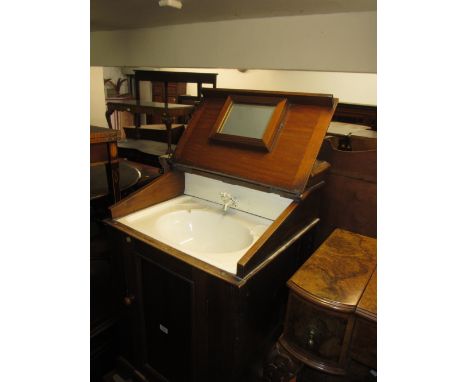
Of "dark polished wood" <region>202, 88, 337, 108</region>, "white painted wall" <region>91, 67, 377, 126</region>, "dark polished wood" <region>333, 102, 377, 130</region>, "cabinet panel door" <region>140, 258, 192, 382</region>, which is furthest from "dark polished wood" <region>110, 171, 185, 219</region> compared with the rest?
"dark polished wood" <region>333, 102, 377, 130</region>

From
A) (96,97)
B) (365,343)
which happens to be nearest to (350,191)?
(365,343)

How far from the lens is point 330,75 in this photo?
4.66m

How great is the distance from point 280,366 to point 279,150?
80 centimetres

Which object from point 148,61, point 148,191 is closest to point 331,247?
point 148,191

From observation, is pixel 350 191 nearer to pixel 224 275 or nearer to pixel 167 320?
pixel 224 275

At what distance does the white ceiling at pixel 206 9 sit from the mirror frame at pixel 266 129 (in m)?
0.51

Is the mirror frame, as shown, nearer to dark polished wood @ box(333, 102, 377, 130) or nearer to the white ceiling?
the white ceiling

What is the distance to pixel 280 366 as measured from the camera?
3.63 ft

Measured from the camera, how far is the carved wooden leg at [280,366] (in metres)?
1.08

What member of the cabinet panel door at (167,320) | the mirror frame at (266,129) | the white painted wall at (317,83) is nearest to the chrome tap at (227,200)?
the mirror frame at (266,129)

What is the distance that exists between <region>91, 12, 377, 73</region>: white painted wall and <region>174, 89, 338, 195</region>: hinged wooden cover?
0.52m
